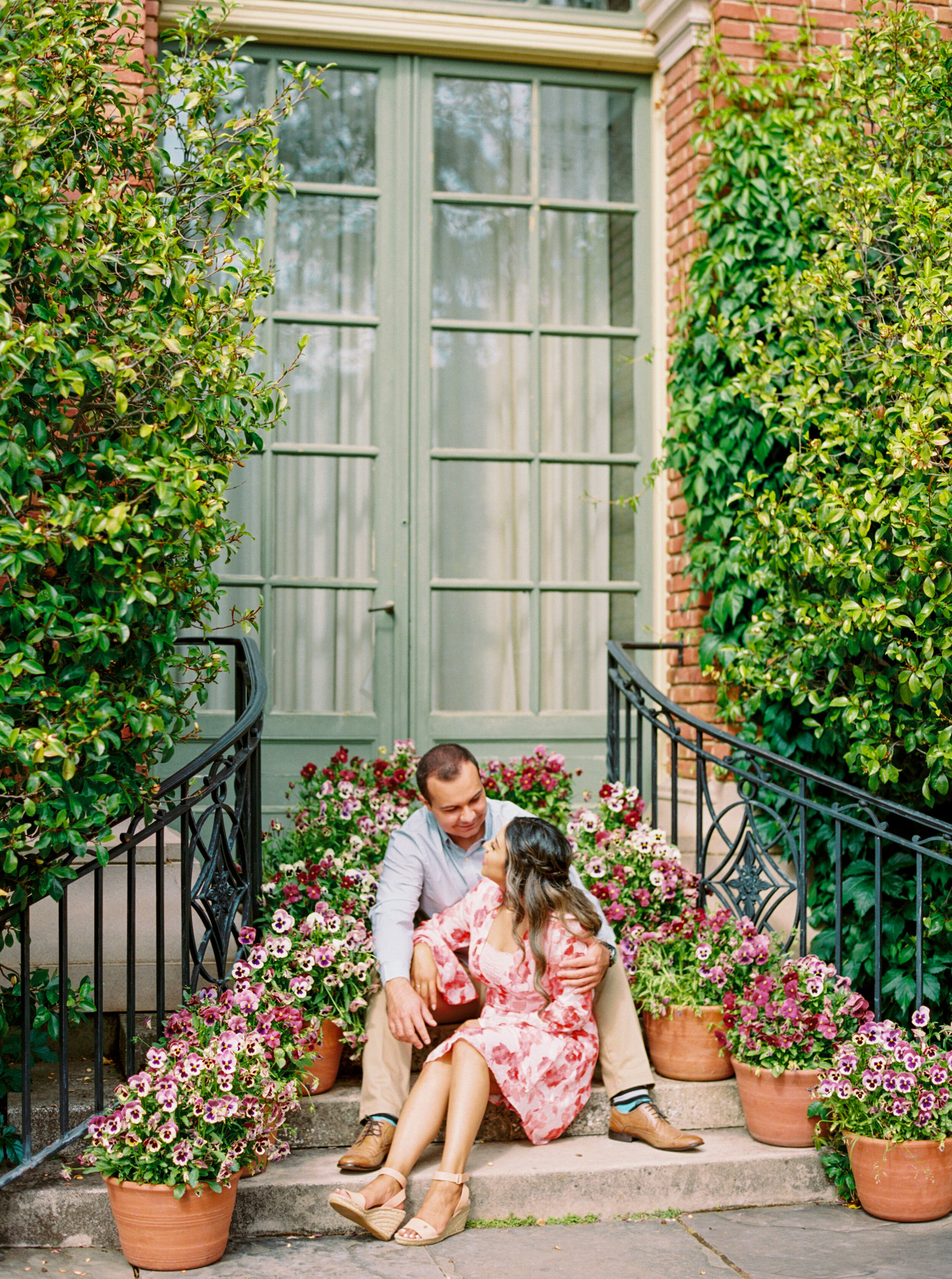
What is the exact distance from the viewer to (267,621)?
5340 millimetres

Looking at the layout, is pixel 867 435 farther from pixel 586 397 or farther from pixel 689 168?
pixel 689 168

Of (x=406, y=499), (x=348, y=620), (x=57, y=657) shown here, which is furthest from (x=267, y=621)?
(x=57, y=657)

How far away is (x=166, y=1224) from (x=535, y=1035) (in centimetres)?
109

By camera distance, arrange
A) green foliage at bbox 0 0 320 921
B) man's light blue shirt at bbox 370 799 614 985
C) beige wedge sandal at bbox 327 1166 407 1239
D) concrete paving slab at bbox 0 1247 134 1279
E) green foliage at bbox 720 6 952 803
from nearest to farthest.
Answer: green foliage at bbox 0 0 320 921, concrete paving slab at bbox 0 1247 134 1279, beige wedge sandal at bbox 327 1166 407 1239, man's light blue shirt at bbox 370 799 614 985, green foliage at bbox 720 6 952 803

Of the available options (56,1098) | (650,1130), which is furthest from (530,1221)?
(56,1098)

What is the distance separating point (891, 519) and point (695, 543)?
4.89 feet

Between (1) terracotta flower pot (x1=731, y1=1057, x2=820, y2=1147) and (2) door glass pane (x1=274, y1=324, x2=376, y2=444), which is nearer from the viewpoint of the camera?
(1) terracotta flower pot (x1=731, y1=1057, x2=820, y2=1147)

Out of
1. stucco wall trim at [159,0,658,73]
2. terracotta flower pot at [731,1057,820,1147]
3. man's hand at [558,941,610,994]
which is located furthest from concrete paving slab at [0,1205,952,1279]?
stucco wall trim at [159,0,658,73]

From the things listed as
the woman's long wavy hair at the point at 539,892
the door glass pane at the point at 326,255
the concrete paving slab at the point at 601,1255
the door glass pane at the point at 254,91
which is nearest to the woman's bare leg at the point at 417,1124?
the concrete paving slab at the point at 601,1255

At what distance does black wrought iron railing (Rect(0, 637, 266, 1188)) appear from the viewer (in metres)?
3.16

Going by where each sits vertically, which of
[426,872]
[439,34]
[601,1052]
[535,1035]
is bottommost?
[601,1052]

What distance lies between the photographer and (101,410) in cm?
305

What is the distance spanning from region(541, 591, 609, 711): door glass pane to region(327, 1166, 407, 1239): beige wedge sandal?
2.80m

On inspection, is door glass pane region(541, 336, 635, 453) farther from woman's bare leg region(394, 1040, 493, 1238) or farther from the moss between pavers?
the moss between pavers
